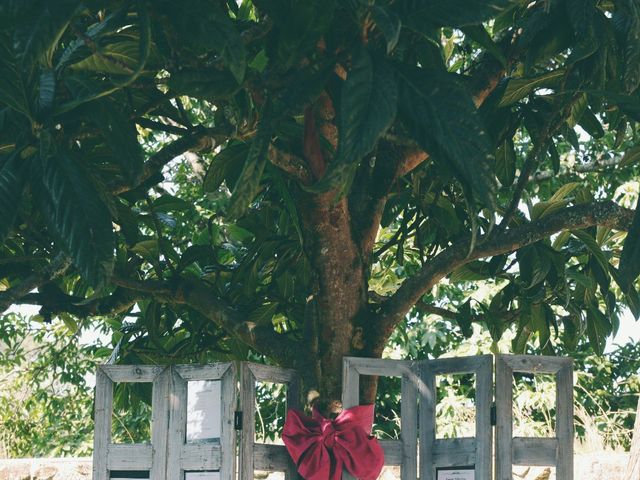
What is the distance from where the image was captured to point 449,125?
1496 mm

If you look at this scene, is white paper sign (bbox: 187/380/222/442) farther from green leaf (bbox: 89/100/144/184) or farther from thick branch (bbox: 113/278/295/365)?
green leaf (bbox: 89/100/144/184)

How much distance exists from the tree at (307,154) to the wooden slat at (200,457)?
0.28 metres

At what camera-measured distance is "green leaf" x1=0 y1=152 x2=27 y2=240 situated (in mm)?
1611

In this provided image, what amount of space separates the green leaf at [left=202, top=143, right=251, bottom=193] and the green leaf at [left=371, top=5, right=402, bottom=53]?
0.94 m

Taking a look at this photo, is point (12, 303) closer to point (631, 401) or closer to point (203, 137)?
point (203, 137)

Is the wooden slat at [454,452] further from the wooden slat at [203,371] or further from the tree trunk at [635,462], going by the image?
the tree trunk at [635,462]

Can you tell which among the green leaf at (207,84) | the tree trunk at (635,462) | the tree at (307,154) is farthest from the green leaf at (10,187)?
the tree trunk at (635,462)

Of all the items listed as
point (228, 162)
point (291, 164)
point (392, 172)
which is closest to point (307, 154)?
point (291, 164)

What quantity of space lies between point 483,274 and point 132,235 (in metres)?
1.02

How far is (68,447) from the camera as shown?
7648mm

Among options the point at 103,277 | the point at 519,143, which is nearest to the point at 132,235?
the point at 103,277

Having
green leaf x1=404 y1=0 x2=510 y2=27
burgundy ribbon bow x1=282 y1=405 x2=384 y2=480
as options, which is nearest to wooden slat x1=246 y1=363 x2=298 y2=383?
burgundy ribbon bow x1=282 y1=405 x2=384 y2=480

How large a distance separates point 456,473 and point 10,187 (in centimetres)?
134

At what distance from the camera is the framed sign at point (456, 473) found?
2.42 metres
